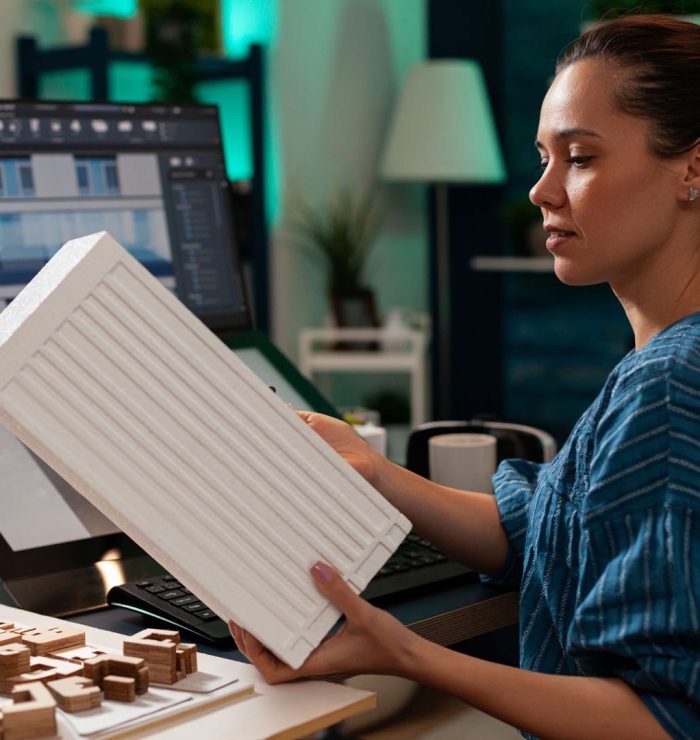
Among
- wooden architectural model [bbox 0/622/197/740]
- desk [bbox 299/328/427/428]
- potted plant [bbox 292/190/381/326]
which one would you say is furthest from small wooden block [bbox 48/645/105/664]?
potted plant [bbox 292/190/381/326]

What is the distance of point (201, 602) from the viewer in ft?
4.06

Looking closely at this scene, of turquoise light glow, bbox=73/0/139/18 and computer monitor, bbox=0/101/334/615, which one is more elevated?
turquoise light glow, bbox=73/0/139/18

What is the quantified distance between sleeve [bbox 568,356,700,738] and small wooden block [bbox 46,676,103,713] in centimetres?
40

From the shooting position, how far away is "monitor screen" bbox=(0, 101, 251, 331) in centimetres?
156

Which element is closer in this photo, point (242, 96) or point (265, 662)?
point (265, 662)

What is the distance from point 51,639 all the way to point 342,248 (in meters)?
3.80

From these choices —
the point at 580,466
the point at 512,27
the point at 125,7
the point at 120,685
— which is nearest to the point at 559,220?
the point at 580,466

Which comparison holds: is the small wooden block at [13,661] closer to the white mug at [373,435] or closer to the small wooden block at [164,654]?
the small wooden block at [164,654]

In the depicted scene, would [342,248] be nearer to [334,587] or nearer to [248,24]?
[248,24]

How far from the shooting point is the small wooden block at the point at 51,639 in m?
1.06

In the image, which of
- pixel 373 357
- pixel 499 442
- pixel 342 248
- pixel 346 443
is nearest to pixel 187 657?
pixel 346 443

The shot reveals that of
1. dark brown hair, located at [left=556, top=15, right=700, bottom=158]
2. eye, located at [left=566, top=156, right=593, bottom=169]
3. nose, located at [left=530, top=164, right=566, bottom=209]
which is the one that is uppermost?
dark brown hair, located at [left=556, top=15, right=700, bottom=158]

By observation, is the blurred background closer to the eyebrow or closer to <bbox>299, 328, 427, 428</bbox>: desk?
<bbox>299, 328, 427, 428</bbox>: desk

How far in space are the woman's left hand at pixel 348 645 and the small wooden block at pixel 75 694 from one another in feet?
0.45
